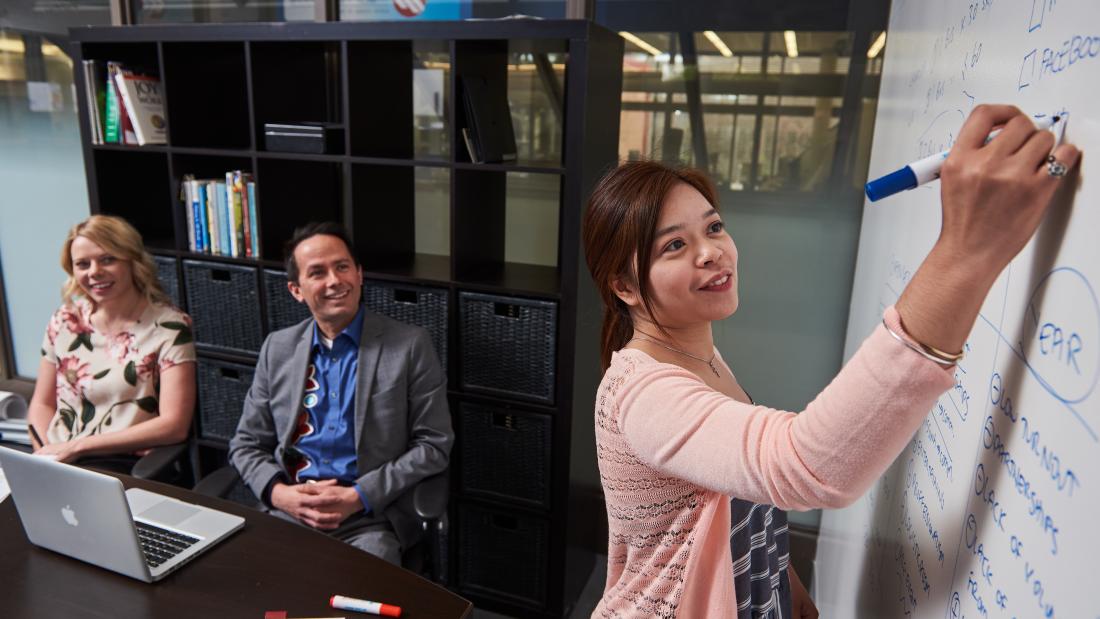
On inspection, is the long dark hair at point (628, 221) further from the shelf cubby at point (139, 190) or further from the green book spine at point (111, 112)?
the green book spine at point (111, 112)

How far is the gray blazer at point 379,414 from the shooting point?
218 centimetres

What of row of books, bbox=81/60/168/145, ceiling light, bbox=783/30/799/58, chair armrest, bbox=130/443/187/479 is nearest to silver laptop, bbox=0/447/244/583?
chair armrest, bbox=130/443/187/479

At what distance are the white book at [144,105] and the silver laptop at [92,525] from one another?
171 cm

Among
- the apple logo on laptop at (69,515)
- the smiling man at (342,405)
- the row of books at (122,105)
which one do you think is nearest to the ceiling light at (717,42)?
the smiling man at (342,405)

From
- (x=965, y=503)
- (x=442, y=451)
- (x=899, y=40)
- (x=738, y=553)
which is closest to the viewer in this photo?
(x=965, y=503)

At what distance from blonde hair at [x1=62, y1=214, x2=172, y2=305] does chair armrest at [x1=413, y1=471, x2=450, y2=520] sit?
1162mm

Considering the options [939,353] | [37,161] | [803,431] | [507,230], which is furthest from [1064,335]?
[37,161]

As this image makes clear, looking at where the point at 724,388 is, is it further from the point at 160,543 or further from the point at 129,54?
the point at 129,54

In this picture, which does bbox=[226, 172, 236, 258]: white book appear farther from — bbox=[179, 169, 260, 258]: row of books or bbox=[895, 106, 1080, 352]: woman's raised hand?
bbox=[895, 106, 1080, 352]: woman's raised hand

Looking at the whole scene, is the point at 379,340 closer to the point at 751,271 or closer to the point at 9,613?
the point at 9,613

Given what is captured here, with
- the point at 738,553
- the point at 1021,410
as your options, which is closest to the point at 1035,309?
the point at 1021,410

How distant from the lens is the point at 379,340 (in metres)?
2.27

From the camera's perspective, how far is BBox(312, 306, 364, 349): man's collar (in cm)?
226

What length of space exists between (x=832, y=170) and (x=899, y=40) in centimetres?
73
